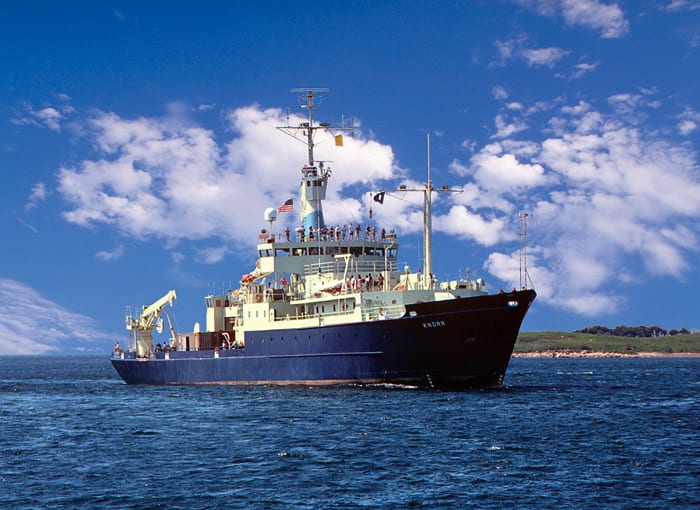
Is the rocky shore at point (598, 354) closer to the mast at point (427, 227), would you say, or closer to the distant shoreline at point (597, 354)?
the distant shoreline at point (597, 354)

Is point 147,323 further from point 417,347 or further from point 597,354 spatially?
point 597,354

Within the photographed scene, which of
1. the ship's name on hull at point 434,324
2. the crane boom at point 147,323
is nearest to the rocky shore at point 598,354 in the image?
the crane boom at point 147,323

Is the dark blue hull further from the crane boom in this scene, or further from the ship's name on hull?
the crane boom

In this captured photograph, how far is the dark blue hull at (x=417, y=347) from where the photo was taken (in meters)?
49.8

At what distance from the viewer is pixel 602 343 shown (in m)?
181

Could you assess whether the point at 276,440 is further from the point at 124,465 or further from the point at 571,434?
Answer: the point at 571,434

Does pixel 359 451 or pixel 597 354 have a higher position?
pixel 597 354


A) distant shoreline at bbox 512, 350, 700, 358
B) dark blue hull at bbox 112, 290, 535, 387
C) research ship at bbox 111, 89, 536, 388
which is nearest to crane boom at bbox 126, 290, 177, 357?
research ship at bbox 111, 89, 536, 388

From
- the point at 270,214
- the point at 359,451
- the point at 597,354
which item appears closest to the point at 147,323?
the point at 270,214

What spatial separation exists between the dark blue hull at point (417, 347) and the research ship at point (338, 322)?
6 cm

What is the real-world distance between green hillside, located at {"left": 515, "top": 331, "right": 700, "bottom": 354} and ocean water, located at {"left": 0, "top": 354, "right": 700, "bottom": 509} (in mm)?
126158

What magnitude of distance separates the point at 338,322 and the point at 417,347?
5.56m

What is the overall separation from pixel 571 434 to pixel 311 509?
51.8 feet

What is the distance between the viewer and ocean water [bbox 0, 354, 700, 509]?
2681 centimetres
